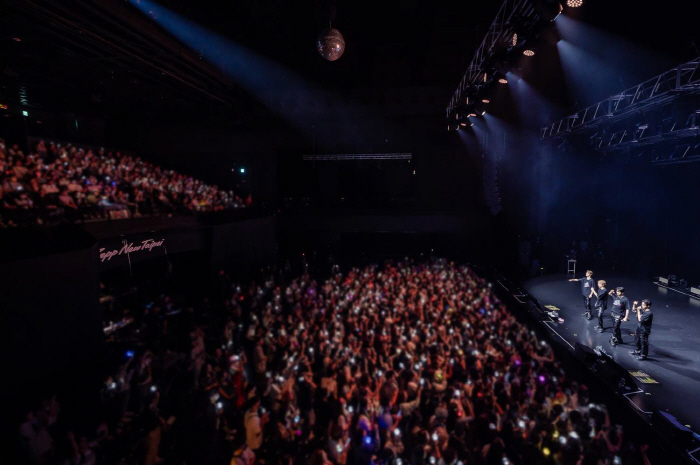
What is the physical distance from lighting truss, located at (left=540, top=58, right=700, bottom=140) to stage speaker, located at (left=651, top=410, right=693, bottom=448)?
5.46 m

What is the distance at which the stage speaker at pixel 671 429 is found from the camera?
4.36 meters

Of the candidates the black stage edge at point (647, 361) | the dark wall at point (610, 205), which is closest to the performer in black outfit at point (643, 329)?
the black stage edge at point (647, 361)

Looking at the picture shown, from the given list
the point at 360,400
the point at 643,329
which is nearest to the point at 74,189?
the point at 360,400

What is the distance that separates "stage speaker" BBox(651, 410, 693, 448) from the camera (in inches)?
171

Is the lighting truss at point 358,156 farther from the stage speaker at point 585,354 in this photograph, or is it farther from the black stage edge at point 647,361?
the stage speaker at point 585,354

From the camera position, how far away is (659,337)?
26.1 ft

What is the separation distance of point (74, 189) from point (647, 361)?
12876 mm

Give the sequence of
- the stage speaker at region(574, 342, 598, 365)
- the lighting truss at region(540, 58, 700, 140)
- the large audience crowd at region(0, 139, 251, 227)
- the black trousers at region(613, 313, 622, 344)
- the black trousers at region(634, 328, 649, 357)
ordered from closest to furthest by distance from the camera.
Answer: the stage speaker at region(574, 342, 598, 365) < the lighting truss at region(540, 58, 700, 140) < the black trousers at region(634, 328, 649, 357) < the large audience crowd at region(0, 139, 251, 227) < the black trousers at region(613, 313, 622, 344)

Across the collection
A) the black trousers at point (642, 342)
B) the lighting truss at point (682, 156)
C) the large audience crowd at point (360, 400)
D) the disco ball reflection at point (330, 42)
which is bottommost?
the large audience crowd at point (360, 400)

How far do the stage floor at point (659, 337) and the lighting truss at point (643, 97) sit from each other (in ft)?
16.2

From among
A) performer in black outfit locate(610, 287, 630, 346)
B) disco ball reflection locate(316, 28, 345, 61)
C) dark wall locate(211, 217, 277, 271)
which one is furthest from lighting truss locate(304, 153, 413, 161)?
disco ball reflection locate(316, 28, 345, 61)

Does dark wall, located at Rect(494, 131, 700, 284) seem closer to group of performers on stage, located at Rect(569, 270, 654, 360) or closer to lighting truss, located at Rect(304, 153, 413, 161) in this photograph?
lighting truss, located at Rect(304, 153, 413, 161)

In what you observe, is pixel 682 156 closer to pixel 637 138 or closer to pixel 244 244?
pixel 637 138

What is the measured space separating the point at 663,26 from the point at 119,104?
17.6 meters
